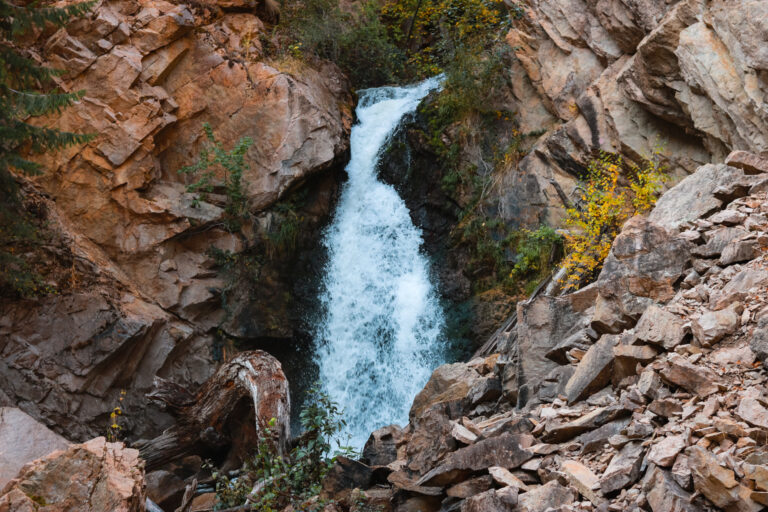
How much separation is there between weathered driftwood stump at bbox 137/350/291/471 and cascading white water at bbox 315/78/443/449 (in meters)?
2.69

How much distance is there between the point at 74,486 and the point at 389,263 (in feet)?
31.6

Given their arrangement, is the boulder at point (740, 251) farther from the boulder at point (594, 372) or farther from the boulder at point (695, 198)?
the boulder at point (594, 372)

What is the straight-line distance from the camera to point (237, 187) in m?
12.8

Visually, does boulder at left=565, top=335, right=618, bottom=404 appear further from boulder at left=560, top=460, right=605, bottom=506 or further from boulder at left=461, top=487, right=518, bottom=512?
boulder at left=461, top=487, right=518, bottom=512

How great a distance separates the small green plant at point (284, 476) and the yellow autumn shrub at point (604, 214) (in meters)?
4.12

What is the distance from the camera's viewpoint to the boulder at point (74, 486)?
15.0ft

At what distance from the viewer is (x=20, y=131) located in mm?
9711

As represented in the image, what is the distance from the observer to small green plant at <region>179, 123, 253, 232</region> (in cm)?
1260

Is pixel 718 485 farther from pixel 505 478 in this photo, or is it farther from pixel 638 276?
pixel 638 276

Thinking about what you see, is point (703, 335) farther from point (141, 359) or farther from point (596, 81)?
point (141, 359)

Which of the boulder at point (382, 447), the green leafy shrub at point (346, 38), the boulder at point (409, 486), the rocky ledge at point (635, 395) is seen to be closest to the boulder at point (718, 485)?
the rocky ledge at point (635, 395)

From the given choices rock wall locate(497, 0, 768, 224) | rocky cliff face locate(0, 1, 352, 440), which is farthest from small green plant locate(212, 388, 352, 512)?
rock wall locate(497, 0, 768, 224)

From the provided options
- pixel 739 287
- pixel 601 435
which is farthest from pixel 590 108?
pixel 601 435

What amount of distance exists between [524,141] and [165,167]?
8.13m
